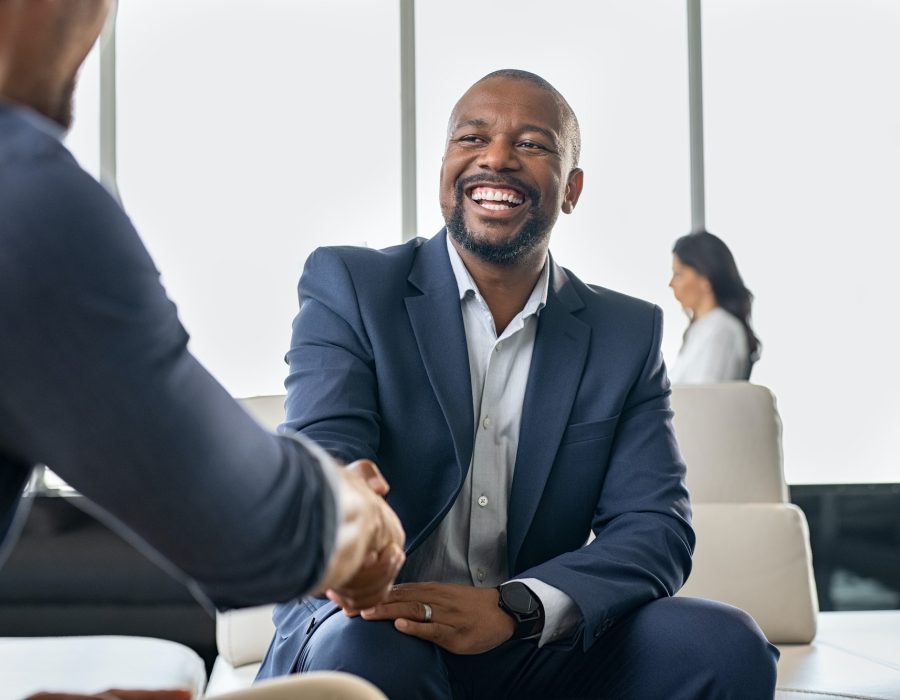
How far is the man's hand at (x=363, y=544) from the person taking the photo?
755 mm

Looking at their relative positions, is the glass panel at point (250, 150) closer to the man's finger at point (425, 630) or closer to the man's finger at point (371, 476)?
the man's finger at point (425, 630)

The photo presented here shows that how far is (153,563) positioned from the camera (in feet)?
7.20

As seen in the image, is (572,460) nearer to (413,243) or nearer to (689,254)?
(413,243)

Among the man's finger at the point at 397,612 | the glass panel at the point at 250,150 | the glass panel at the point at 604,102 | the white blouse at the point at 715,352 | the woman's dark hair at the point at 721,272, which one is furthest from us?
the glass panel at the point at 604,102

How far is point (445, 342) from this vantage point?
169cm

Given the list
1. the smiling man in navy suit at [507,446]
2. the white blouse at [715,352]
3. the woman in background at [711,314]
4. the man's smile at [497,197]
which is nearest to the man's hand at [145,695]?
the smiling man in navy suit at [507,446]

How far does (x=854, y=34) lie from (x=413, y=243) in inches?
168

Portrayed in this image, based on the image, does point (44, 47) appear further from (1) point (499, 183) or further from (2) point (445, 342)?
(1) point (499, 183)

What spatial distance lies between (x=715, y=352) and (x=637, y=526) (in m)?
2.18

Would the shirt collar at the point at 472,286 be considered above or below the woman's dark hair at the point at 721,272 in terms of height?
above

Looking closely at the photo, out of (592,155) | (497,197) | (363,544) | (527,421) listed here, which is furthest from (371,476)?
(592,155)

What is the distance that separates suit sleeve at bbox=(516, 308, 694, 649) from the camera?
1508 millimetres

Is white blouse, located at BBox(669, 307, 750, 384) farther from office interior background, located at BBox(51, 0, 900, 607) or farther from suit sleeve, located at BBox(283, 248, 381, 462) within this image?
suit sleeve, located at BBox(283, 248, 381, 462)

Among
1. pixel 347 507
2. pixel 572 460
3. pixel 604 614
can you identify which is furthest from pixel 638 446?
pixel 347 507
